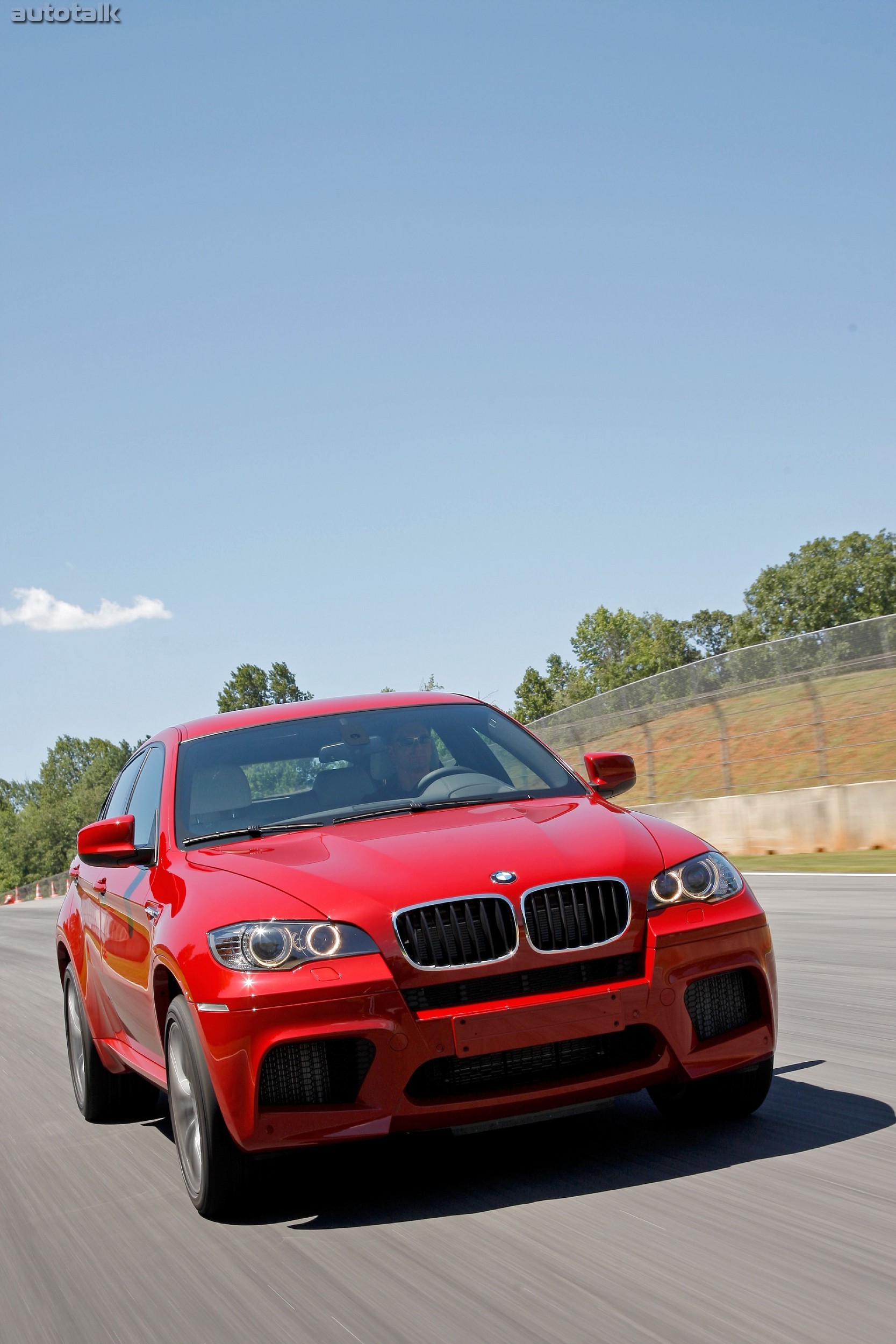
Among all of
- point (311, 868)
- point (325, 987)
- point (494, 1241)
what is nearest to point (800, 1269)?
point (494, 1241)

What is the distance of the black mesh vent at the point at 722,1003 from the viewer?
4.55m

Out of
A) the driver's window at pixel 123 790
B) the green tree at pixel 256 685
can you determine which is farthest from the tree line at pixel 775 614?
the driver's window at pixel 123 790

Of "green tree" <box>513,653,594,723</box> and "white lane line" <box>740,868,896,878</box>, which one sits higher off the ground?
"green tree" <box>513,653,594,723</box>

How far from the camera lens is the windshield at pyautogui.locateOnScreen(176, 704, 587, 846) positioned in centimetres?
548

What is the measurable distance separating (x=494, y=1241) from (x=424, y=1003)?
66 centimetres

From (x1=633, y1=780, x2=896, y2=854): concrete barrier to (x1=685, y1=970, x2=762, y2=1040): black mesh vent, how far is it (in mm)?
14635

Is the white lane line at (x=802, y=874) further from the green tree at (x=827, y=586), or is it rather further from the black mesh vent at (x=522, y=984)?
the green tree at (x=827, y=586)

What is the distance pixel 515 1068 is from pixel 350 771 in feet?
5.55

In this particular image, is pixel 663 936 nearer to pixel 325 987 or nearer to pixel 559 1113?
pixel 559 1113

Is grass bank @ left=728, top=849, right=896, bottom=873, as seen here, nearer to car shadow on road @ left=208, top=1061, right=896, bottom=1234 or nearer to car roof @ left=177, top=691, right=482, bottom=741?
car roof @ left=177, top=691, right=482, bottom=741

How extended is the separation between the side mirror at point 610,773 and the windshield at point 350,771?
19 cm

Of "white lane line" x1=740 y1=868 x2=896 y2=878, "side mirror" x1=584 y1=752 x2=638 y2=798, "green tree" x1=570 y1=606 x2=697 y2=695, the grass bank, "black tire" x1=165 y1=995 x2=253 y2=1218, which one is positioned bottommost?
the grass bank

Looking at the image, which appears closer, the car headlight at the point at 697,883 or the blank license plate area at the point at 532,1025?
the blank license plate area at the point at 532,1025

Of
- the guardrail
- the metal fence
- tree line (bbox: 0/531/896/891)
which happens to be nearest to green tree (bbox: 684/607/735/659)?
tree line (bbox: 0/531/896/891)
